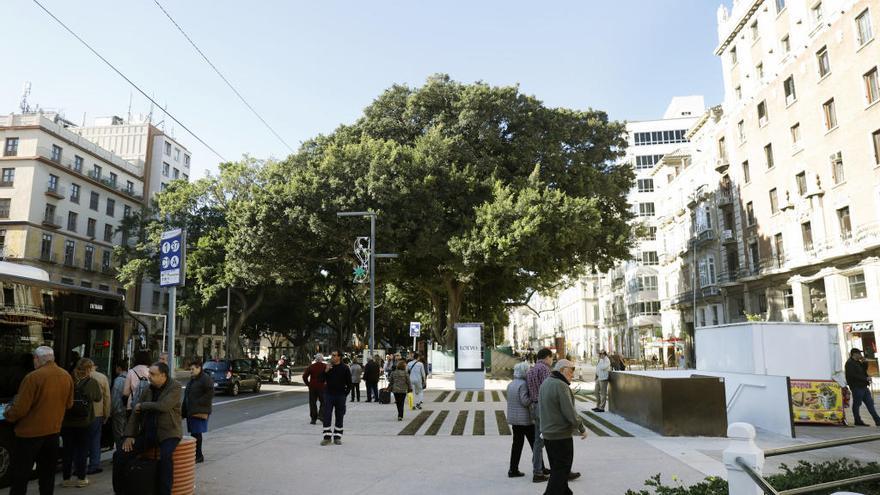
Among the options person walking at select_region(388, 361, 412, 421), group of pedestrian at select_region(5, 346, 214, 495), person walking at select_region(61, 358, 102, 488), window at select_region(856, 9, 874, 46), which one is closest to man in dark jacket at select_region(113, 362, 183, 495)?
group of pedestrian at select_region(5, 346, 214, 495)

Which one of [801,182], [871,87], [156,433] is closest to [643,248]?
[801,182]

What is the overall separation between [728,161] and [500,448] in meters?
41.1

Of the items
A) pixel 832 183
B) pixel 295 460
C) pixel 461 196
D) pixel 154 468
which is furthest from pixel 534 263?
pixel 154 468

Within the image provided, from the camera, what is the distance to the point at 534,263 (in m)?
30.1

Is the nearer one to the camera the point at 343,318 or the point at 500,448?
the point at 500,448

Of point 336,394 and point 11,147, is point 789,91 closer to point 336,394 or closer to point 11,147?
point 336,394

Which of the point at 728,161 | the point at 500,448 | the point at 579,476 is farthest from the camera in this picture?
the point at 728,161

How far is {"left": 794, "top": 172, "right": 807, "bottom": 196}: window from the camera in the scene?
35438mm

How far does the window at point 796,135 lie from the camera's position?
35.7m

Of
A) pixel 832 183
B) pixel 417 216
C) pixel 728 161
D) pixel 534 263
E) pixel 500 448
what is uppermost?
pixel 728 161

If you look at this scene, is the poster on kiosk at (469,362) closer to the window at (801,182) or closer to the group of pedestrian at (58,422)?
the group of pedestrian at (58,422)

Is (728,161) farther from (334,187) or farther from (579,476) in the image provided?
(579,476)

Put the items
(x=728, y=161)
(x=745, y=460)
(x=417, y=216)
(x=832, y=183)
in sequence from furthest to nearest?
(x=728, y=161), (x=832, y=183), (x=417, y=216), (x=745, y=460)

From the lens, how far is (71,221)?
5359cm
